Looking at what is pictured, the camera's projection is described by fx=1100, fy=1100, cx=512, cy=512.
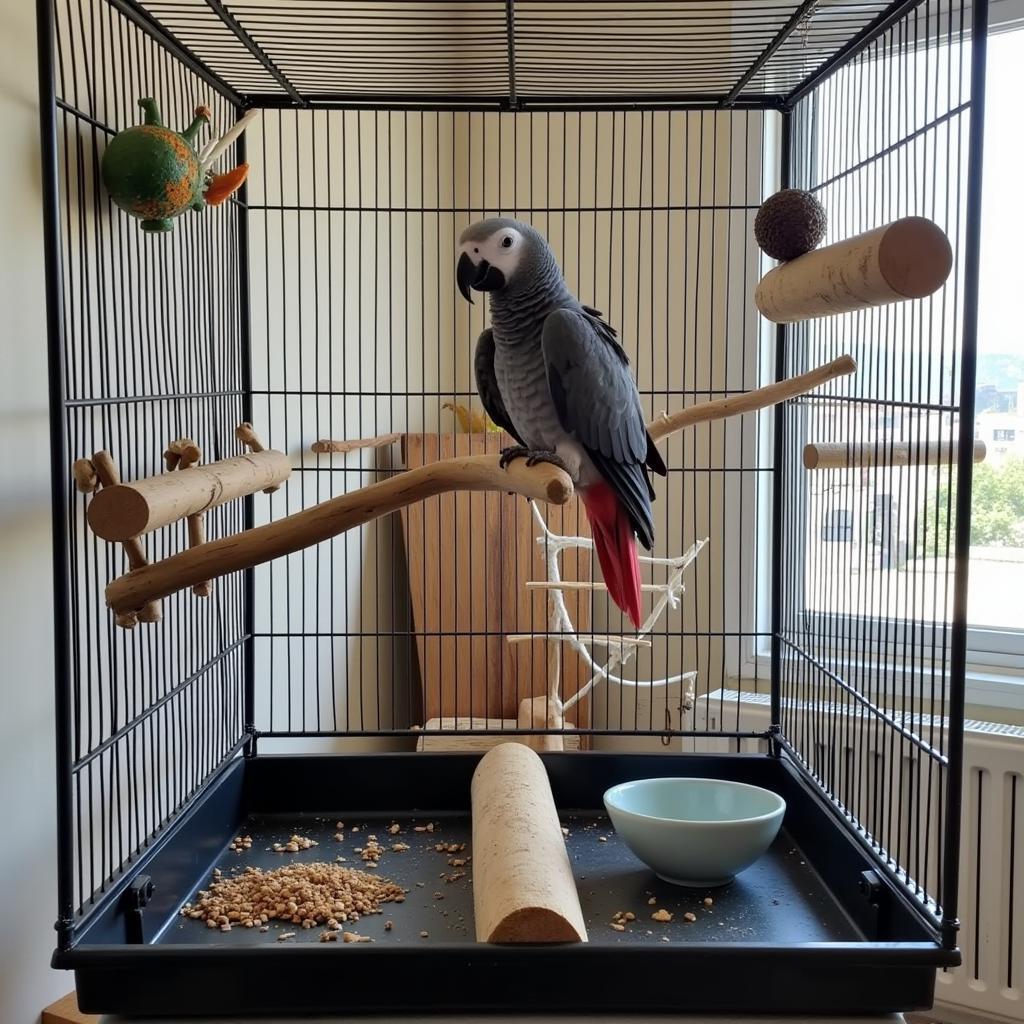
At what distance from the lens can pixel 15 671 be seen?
1137mm

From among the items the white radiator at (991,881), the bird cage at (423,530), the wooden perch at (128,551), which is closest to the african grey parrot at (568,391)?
the bird cage at (423,530)

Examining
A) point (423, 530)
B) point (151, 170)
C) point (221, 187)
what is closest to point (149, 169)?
point (151, 170)

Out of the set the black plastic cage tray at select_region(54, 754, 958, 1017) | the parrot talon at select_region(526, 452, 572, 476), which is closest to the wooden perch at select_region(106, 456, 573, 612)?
the parrot talon at select_region(526, 452, 572, 476)

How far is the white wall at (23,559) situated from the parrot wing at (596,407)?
1.81 ft

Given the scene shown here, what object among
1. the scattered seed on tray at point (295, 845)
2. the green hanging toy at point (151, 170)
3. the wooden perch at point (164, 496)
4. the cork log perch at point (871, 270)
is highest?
the green hanging toy at point (151, 170)

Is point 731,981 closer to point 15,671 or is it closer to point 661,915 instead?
point 661,915

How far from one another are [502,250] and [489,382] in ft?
0.68

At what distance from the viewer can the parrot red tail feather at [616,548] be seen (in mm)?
1167

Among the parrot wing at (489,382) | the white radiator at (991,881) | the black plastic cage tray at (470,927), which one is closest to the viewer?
the black plastic cage tray at (470,927)

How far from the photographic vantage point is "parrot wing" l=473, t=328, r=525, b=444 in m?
1.41

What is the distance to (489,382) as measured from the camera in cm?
143

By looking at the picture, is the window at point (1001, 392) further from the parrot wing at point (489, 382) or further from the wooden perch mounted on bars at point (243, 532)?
the wooden perch mounted on bars at point (243, 532)

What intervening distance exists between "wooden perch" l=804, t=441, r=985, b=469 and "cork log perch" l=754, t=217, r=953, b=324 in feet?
0.51

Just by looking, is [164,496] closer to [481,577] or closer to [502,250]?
[502,250]
